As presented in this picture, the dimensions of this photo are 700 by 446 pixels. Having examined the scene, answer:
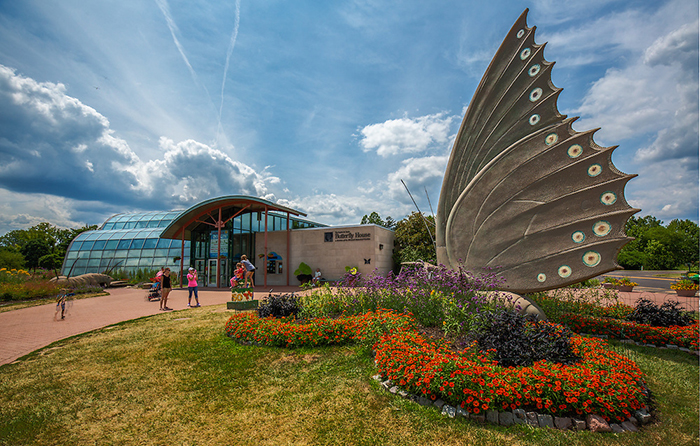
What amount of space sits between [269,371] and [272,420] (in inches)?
70.0

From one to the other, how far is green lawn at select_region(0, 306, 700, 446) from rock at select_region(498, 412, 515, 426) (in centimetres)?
12

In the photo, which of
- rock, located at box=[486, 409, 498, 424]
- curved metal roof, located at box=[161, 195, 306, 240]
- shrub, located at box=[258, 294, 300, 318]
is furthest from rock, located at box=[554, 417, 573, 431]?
curved metal roof, located at box=[161, 195, 306, 240]

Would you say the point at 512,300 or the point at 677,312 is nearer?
the point at 512,300

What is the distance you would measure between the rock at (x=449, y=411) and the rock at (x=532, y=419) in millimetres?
865

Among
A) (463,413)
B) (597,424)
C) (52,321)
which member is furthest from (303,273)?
(597,424)

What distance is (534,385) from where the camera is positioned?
13.3ft

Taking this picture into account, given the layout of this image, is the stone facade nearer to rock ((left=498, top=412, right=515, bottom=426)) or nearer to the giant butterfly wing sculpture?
the giant butterfly wing sculpture

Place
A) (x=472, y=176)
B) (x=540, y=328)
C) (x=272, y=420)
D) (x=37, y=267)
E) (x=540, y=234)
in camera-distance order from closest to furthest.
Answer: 1. (x=272, y=420)
2. (x=540, y=328)
3. (x=540, y=234)
4. (x=472, y=176)
5. (x=37, y=267)

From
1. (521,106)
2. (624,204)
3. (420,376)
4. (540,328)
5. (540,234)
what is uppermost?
(521,106)

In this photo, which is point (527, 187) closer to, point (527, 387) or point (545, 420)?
point (527, 387)

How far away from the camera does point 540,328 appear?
18.6 ft

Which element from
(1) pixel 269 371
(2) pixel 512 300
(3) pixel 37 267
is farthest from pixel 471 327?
(3) pixel 37 267

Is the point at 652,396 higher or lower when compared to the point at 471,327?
lower

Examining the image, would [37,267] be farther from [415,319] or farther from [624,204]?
[624,204]
